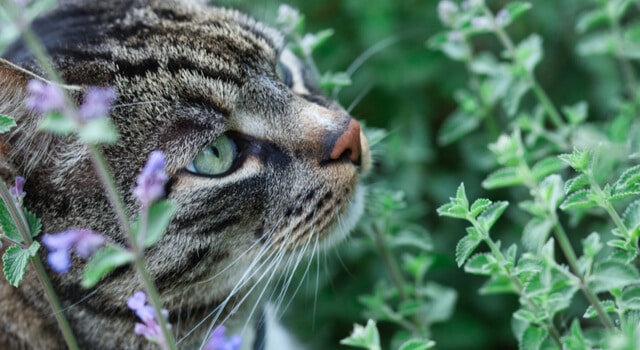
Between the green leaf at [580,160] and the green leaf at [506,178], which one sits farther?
the green leaf at [506,178]

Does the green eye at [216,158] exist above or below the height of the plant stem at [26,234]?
above

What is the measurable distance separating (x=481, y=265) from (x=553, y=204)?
0.60 ft

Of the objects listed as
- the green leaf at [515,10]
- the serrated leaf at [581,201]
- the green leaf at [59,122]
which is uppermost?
the green leaf at [515,10]

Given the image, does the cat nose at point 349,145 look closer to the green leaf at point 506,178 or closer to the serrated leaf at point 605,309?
the green leaf at point 506,178

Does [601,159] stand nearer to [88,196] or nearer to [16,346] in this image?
[88,196]

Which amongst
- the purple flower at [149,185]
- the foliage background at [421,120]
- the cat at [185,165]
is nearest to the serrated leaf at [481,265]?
the cat at [185,165]

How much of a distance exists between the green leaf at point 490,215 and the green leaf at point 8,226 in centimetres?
84

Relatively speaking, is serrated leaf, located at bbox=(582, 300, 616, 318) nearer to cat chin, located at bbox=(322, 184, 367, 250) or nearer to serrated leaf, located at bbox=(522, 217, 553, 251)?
serrated leaf, located at bbox=(522, 217, 553, 251)

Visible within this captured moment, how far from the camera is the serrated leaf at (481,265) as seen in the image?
146 cm

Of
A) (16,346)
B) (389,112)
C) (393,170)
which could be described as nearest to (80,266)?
(16,346)

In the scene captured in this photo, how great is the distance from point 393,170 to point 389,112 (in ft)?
0.91

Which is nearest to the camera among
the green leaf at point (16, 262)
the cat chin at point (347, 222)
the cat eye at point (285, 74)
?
the green leaf at point (16, 262)

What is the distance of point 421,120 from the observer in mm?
2803

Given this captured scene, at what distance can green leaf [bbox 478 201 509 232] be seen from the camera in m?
1.43
